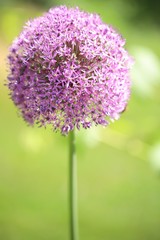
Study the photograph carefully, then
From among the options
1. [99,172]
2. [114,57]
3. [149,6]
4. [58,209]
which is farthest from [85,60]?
[149,6]

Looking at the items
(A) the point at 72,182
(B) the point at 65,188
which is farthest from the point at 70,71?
(B) the point at 65,188

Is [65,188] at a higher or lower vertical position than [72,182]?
higher

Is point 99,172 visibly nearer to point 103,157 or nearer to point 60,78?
point 103,157

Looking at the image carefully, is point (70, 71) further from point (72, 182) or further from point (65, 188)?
point (65, 188)

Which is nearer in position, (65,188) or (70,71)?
(70,71)

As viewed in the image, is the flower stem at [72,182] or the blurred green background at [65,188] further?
the blurred green background at [65,188]

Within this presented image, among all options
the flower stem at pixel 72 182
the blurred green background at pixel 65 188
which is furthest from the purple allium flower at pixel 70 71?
the blurred green background at pixel 65 188

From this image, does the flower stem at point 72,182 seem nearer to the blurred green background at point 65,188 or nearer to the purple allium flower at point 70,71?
the purple allium flower at point 70,71

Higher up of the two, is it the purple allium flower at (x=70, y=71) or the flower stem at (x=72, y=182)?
the purple allium flower at (x=70, y=71)

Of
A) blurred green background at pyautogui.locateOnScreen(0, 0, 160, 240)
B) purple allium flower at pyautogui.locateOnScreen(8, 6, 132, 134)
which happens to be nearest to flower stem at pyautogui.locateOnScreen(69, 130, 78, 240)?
purple allium flower at pyautogui.locateOnScreen(8, 6, 132, 134)
